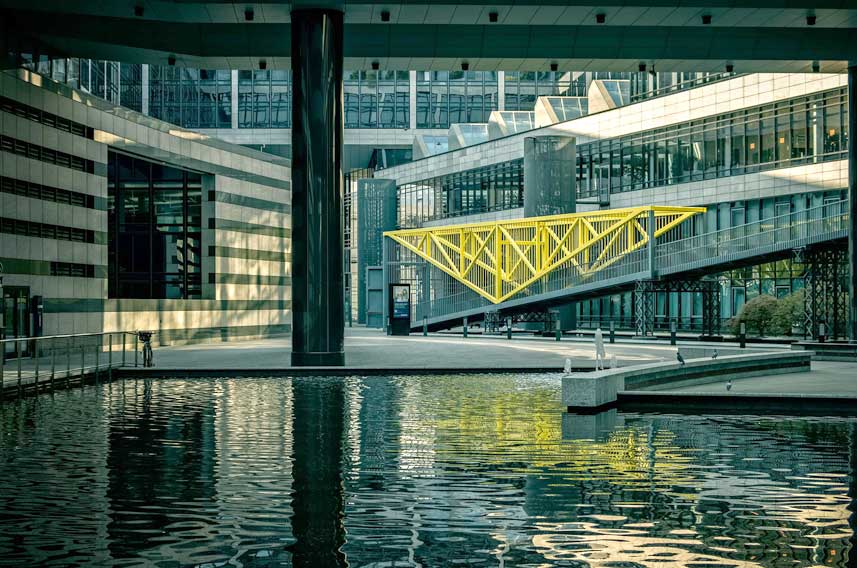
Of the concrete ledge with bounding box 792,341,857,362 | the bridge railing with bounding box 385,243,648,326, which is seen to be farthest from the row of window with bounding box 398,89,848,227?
the concrete ledge with bounding box 792,341,857,362

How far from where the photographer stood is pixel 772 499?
9.59m

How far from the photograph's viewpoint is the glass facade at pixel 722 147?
50531 millimetres

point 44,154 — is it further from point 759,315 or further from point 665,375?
point 759,315

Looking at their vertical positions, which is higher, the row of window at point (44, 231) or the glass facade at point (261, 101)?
the glass facade at point (261, 101)

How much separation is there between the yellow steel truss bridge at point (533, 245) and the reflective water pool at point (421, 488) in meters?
31.0

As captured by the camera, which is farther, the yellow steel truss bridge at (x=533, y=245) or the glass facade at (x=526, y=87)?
the glass facade at (x=526, y=87)

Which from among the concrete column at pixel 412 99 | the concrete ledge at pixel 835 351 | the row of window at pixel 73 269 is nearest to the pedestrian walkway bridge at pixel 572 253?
the concrete ledge at pixel 835 351

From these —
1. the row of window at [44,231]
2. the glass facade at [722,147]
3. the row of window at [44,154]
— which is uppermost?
the glass facade at [722,147]

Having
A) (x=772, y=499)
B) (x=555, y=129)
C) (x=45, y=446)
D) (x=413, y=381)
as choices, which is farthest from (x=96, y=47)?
(x=555, y=129)

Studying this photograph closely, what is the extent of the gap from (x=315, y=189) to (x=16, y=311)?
10761 mm

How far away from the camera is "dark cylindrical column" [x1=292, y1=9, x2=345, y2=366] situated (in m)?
28.3

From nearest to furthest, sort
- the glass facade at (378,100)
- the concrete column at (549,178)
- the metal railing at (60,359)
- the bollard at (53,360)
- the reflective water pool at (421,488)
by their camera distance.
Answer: the reflective water pool at (421,488) < the metal railing at (60,359) < the bollard at (53,360) < the concrete column at (549,178) < the glass facade at (378,100)

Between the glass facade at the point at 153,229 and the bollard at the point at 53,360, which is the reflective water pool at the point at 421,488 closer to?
the bollard at the point at 53,360

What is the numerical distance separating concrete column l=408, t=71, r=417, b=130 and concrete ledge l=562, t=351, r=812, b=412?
72323 mm
